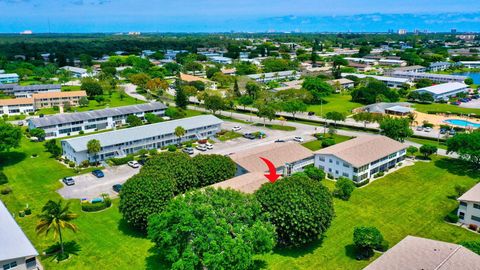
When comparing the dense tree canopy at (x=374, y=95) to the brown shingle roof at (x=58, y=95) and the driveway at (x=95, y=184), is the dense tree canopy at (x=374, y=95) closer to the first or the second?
the driveway at (x=95, y=184)

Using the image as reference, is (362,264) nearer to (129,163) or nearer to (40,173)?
(129,163)

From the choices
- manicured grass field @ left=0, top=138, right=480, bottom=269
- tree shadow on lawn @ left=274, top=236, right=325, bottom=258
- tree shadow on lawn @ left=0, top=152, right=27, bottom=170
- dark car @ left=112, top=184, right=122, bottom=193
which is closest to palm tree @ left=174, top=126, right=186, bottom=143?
manicured grass field @ left=0, top=138, right=480, bottom=269

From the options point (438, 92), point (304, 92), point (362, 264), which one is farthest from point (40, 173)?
point (438, 92)

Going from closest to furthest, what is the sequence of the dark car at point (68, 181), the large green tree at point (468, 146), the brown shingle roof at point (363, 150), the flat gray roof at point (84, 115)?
the dark car at point (68, 181) < the brown shingle roof at point (363, 150) < the large green tree at point (468, 146) < the flat gray roof at point (84, 115)

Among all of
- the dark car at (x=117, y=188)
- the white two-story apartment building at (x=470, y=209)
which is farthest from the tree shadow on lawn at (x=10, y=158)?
the white two-story apartment building at (x=470, y=209)

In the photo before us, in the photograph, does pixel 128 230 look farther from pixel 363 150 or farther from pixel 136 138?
pixel 363 150

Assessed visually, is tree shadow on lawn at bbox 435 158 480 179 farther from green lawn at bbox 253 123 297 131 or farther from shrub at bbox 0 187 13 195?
shrub at bbox 0 187 13 195
